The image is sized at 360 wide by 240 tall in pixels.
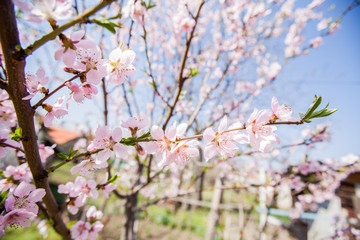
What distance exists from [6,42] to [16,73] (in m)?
0.11

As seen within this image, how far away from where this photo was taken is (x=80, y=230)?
139cm

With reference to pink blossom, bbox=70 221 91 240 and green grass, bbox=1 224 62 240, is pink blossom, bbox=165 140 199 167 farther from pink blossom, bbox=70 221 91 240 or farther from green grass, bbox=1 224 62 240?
green grass, bbox=1 224 62 240

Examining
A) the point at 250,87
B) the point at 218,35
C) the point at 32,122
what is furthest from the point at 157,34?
the point at 32,122

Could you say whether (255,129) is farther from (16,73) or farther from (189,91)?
(189,91)

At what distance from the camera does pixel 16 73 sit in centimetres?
69

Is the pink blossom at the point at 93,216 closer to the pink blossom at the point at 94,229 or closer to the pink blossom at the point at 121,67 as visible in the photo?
the pink blossom at the point at 94,229

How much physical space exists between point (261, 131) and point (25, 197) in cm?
127

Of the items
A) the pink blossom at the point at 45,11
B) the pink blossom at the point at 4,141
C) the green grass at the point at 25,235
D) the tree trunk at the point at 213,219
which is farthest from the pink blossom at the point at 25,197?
the green grass at the point at 25,235

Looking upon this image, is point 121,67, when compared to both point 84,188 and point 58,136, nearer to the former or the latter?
point 84,188

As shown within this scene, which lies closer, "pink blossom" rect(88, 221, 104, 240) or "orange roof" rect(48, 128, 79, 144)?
"pink blossom" rect(88, 221, 104, 240)

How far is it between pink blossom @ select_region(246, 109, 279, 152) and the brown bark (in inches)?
38.4

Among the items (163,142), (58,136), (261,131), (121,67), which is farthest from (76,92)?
(58,136)

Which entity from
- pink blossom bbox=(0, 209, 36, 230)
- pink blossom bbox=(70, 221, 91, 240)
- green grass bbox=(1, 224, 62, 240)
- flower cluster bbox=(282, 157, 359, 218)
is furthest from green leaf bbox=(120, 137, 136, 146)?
green grass bbox=(1, 224, 62, 240)

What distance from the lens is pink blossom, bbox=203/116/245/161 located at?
91 centimetres
